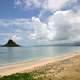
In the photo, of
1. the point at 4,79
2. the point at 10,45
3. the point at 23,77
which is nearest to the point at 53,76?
the point at 23,77

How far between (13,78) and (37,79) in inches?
57.5

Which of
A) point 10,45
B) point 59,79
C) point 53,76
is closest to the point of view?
point 59,79

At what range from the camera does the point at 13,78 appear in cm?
1566

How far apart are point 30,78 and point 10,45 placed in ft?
552

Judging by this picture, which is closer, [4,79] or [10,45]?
[4,79]

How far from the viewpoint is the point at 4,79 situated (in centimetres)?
1578

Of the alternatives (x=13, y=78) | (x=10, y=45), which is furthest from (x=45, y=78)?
(x=10, y=45)

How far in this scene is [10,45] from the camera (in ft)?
599

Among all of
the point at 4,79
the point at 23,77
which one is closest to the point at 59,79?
the point at 23,77

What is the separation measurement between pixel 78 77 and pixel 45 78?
6.27 ft

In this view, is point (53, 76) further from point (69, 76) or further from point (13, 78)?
point (13, 78)

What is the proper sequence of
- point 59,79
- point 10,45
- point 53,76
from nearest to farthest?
point 59,79 → point 53,76 → point 10,45

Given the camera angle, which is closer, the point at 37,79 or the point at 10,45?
the point at 37,79

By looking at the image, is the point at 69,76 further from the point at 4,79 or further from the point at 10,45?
the point at 10,45
